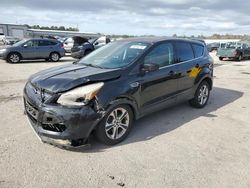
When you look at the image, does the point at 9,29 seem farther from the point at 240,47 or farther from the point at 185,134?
the point at 185,134

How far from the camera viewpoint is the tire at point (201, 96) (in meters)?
5.96

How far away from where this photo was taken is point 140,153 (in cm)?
378

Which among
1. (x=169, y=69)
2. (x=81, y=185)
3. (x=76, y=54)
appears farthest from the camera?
(x=76, y=54)

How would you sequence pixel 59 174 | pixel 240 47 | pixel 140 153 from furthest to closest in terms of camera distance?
pixel 240 47 → pixel 140 153 → pixel 59 174

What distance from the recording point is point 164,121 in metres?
5.13

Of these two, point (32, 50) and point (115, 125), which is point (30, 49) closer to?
point (32, 50)

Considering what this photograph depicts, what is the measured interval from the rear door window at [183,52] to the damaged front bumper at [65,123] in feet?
8.18

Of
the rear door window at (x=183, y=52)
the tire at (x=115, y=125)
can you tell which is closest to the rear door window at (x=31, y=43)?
the rear door window at (x=183, y=52)

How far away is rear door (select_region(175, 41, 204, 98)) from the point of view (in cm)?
531

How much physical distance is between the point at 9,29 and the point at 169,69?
59.8 meters

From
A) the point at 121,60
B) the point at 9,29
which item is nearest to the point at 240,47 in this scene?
the point at 121,60

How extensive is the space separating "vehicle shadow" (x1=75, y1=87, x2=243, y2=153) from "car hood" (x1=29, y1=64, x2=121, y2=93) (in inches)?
39.6

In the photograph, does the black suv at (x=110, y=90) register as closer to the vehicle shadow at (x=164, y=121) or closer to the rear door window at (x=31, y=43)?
the vehicle shadow at (x=164, y=121)

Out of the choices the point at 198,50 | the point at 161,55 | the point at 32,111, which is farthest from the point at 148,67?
the point at 198,50
